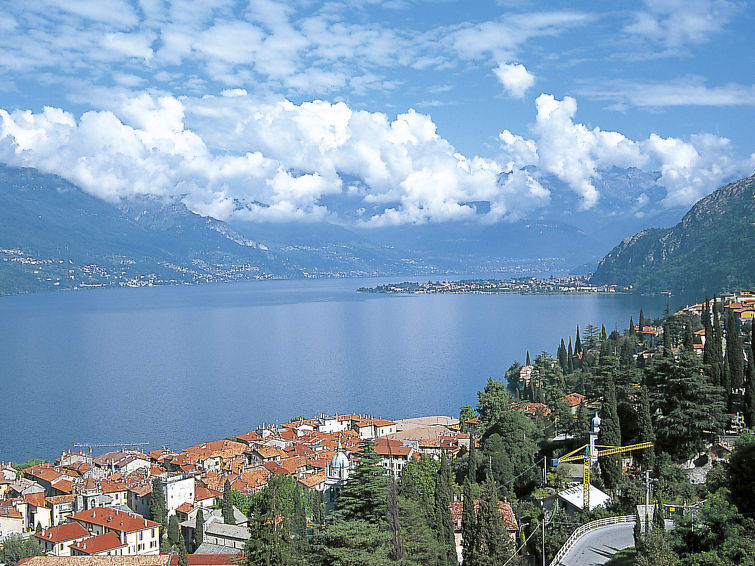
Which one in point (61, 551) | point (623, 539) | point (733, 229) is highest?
point (733, 229)

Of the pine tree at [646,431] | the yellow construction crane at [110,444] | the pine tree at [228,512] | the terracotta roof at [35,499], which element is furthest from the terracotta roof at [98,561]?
the yellow construction crane at [110,444]

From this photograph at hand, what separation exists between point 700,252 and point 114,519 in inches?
4531

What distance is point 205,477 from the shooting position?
1396 inches

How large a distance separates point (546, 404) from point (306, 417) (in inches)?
710

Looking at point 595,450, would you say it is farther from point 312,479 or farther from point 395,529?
point 312,479

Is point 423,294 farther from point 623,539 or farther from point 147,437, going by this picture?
point 623,539

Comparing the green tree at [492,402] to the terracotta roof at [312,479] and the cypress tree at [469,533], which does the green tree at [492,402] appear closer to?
the terracotta roof at [312,479]

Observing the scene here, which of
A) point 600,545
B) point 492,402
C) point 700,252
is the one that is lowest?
point 600,545

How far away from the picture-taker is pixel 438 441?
38062 mm

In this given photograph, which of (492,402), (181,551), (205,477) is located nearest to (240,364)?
(205,477)

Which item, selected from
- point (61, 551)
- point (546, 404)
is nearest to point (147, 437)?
point (61, 551)

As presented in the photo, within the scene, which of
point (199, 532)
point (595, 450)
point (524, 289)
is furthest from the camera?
point (524, 289)

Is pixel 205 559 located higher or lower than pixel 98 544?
higher

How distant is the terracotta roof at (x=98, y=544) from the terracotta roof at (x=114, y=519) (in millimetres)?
429
